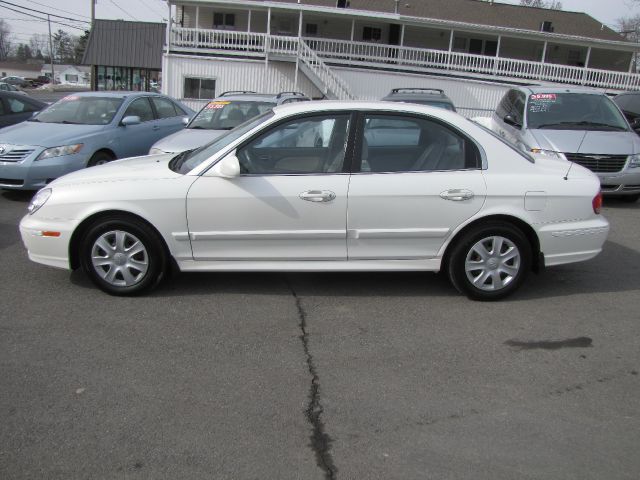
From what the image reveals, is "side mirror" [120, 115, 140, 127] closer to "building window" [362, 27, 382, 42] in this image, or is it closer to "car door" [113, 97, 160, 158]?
"car door" [113, 97, 160, 158]

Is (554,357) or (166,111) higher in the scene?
(166,111)

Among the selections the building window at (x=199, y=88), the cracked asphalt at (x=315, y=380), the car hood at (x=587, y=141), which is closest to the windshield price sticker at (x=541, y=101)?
the car hood at (x=587, y=141)

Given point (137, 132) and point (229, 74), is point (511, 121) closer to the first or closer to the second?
point (137, 132)

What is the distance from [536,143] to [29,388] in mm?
7968

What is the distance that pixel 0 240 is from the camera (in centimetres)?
663

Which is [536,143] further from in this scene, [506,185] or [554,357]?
[554,357]

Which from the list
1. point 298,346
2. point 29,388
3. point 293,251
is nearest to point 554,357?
point 298,346

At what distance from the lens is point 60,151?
8.56m

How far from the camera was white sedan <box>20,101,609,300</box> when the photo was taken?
484 cm

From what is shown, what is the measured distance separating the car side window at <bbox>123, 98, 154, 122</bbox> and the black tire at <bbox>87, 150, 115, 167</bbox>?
3.01 ft

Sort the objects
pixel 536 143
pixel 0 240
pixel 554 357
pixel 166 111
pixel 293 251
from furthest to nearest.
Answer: pixel 166 111 < pixel 536 143 < pixel 0 240 < pixel 293 251 < pixel 554 357

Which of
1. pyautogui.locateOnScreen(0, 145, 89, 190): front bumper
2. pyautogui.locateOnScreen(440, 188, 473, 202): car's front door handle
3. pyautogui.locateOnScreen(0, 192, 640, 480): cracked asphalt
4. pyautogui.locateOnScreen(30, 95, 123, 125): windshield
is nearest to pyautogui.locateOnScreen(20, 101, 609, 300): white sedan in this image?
pyautogui.locateOnScreen(440, 188, 473, 202): car's front door handle

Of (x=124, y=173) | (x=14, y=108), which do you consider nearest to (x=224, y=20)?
(x=14, y=108)

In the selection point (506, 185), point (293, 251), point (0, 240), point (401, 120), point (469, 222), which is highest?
point (401, 120)
